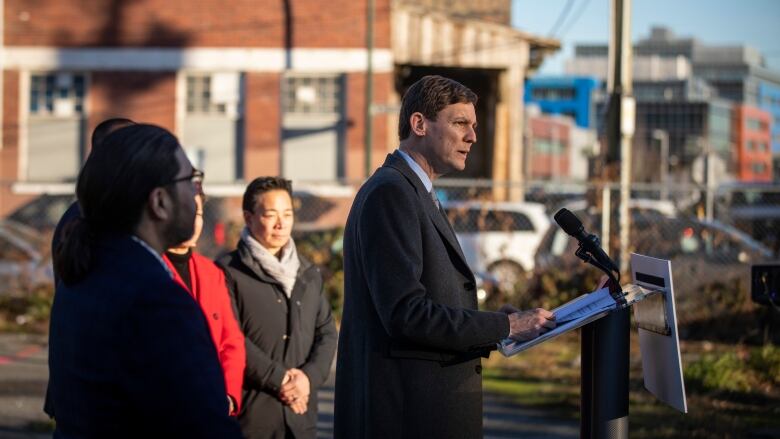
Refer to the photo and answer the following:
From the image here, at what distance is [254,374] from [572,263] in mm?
9428

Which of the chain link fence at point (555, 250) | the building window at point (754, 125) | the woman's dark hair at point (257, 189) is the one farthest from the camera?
the building window at point (754, 125)

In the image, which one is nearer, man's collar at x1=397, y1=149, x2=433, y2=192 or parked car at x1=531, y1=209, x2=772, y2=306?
man's collar at x1=397, y1=149, x2=433, y2=192

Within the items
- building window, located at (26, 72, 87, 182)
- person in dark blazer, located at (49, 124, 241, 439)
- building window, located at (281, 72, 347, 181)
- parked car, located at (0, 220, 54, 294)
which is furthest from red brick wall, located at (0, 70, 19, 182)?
person in dark blazer, located at (49, 124, 241, 439)

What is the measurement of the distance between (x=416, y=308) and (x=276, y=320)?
69.3 inches

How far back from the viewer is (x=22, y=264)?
14.4 metres

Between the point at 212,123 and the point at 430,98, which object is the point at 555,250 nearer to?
the point at 430,98

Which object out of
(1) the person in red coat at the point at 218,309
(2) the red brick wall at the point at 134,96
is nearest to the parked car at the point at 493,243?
(1) the person in red coat at the point at 218,309

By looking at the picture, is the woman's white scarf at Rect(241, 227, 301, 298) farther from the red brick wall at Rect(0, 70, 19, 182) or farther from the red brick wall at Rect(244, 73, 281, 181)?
the red brick wall at Rect(0, 70, 19, 182)

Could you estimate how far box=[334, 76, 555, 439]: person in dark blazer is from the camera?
343 cm

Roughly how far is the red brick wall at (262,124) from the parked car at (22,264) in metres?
11.3

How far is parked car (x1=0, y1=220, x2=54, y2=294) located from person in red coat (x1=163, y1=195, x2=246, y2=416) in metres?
10.3

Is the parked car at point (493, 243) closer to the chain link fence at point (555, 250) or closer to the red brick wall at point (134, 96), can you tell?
the chain link fence at point (555, 250)

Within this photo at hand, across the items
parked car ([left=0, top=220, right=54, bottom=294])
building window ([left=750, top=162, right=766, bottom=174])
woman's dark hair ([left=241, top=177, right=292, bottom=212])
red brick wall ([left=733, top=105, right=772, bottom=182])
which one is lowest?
parked car ([left=0, top=220, right=54, bottom=294])

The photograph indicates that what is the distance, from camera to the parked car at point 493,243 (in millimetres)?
14117
